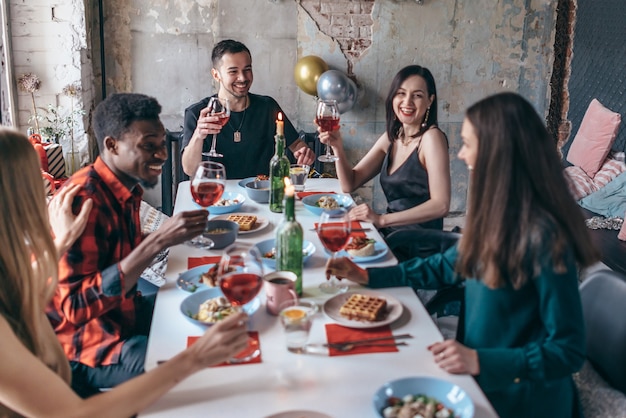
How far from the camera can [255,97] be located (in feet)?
12.3

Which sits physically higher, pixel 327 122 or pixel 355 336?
pixel 327 122

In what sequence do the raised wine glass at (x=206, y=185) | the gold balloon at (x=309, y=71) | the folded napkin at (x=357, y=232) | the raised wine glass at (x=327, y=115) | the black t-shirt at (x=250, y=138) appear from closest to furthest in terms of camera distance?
the raised wine glass at (x=206, y=185) < the folded napkin at (x=357, y=232) < the raised wine glass at (x=327, y=115) < the black t-shirt at (x=250, y=138) < the gold balloon at (x=309, y=71)

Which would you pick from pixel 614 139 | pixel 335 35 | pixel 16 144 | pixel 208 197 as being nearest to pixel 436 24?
pixel 335 35

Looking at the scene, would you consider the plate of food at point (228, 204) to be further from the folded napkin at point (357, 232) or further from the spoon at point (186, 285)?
the spoon at point (186, 285)

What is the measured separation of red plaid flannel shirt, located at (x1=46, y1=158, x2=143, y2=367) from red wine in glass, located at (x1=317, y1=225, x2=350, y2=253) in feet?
1.90

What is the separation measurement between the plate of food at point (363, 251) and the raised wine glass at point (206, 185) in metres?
0.47

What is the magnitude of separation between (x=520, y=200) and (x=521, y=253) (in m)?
0.12

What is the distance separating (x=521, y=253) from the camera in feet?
4.93

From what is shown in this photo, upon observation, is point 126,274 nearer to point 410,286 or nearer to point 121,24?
point 410,286

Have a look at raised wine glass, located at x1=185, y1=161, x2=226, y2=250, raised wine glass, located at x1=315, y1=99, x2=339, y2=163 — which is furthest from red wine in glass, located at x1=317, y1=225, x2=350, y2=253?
raised wine glass, located at x1=315, y1=99, x2=339, y2=163

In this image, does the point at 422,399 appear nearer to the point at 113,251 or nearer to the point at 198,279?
the point at 198,279

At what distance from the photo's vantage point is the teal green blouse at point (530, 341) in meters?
1.49

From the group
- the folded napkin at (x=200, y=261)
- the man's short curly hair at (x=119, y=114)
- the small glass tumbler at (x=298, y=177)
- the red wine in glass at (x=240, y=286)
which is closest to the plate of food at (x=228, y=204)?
the small glass tumbler at (x=298, y=177)

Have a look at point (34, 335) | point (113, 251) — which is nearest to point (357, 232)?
point (113, 251)
